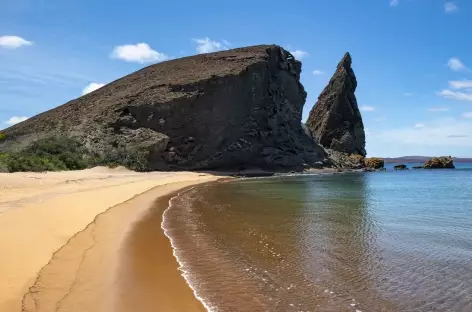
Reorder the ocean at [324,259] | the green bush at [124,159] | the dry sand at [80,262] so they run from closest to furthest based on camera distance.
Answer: the dry sand at [80,262] → the ocean at [324,259] → the green bush at [124,159]

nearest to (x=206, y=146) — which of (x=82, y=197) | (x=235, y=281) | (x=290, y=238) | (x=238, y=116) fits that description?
(x=238, y=116)

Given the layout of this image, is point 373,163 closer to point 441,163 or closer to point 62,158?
point 441,163

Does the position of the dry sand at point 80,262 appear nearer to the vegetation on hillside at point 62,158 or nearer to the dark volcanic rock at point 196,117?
the vegetation on hillside at point 62,158

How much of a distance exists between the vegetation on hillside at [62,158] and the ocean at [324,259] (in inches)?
653

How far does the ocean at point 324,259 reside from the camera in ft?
21.2

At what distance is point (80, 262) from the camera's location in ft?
25.3

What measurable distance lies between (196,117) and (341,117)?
47211mm

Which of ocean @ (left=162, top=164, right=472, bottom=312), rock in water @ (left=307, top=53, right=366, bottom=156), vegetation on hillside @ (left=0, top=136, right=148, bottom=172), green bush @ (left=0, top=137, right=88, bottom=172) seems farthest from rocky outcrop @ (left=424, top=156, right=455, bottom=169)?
ocean @ (left=162, top=164, right=472, bottom=312)

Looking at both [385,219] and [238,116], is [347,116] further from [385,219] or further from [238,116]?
[385,219]

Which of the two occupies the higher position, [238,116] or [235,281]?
[238,116]

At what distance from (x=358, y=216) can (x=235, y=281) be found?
10.3m

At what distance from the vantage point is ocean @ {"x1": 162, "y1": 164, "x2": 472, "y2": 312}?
645cm

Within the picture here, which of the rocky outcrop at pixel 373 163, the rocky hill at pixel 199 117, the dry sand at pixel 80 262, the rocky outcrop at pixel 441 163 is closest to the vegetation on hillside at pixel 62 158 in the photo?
the rocky hill at pixel 199 117

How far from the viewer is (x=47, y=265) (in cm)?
709
